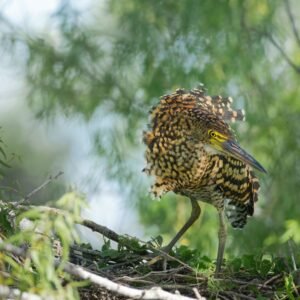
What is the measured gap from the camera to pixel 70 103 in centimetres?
949

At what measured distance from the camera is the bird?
5.93m

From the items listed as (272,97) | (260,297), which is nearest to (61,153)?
(272,97)

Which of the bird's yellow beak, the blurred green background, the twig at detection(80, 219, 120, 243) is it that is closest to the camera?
the twig at detection(80, 219, 120, 243)

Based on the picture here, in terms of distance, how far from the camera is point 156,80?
31.4 ft

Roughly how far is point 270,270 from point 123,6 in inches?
199

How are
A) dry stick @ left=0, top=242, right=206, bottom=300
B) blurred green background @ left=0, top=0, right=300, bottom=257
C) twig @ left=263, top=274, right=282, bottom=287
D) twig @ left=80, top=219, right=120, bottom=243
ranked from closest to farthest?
dry stick @ left=0, top=242, right=206, bottom=300 < twig @ left=263, top=274, right=282, bottom=287 < twig @ left=80, top=219, right=120, bottom=243 < blurred green background @ left=0, top=0, right=300, bottom=257

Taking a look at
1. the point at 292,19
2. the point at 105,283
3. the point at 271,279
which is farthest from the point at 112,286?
the point at 292,19

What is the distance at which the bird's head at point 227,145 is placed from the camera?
5.86 m

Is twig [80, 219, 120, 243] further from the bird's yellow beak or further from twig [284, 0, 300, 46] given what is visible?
twig [284, 0, 300, 46]

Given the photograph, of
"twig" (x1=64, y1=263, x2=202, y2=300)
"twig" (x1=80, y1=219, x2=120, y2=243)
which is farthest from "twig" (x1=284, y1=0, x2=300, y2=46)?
"twig" (x1=64, y1=263, x2=202, y2=300)

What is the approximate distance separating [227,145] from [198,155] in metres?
0.17

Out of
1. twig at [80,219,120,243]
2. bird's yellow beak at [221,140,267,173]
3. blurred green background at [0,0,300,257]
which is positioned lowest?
twig at [80,219,120,243]

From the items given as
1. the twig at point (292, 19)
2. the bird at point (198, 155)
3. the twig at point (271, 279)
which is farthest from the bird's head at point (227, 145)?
the twig at point (292, 19)

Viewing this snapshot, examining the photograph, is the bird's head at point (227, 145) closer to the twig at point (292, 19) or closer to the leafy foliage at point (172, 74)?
the leafy foliage at point (172, 74)
